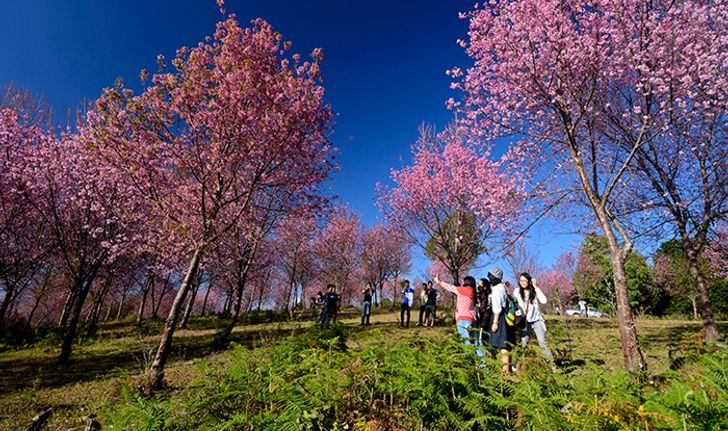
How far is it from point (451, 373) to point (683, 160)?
10629 millimetres

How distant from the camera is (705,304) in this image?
8.38 m

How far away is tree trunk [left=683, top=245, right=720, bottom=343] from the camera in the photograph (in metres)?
7.95

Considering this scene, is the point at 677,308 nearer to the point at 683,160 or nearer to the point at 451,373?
the point at 683,160

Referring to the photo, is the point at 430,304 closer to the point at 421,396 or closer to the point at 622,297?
the point at 622,297

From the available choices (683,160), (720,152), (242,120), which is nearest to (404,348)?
(242,120)

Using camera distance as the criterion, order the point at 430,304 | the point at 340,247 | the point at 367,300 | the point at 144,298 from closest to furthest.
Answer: the point at 430,304 → the point at 367,300 → the point at 144,298 → the point at 340,247

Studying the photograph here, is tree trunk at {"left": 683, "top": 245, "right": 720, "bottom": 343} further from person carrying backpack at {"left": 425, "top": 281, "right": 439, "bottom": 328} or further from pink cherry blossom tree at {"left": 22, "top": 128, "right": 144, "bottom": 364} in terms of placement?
pink cherry blossom tree at {"left": 22, "top": 128, "right": 144, "bottom": 364}

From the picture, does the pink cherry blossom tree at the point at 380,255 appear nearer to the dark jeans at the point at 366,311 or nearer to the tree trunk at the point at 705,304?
the dark jeans at the point at 366,311

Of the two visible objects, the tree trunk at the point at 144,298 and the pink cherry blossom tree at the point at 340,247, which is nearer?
the tree trunk at the point at 144,298

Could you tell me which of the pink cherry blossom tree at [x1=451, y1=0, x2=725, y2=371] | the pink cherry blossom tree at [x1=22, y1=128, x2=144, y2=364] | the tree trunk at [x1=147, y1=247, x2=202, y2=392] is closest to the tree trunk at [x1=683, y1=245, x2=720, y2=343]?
the pink cherry blossom tree at [x1=451, y1=0, x2=725, y2=371]

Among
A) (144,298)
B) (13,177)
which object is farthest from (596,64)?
→ (144,298)

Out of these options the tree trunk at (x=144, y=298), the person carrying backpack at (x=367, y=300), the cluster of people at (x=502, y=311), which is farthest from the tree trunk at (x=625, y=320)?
the tree trunk at (x=144, y=298)

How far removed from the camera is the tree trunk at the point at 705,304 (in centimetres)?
795

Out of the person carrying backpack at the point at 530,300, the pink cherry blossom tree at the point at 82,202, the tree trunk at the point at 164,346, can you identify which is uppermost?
the pink cherry blossom tree at the point at 82,202
